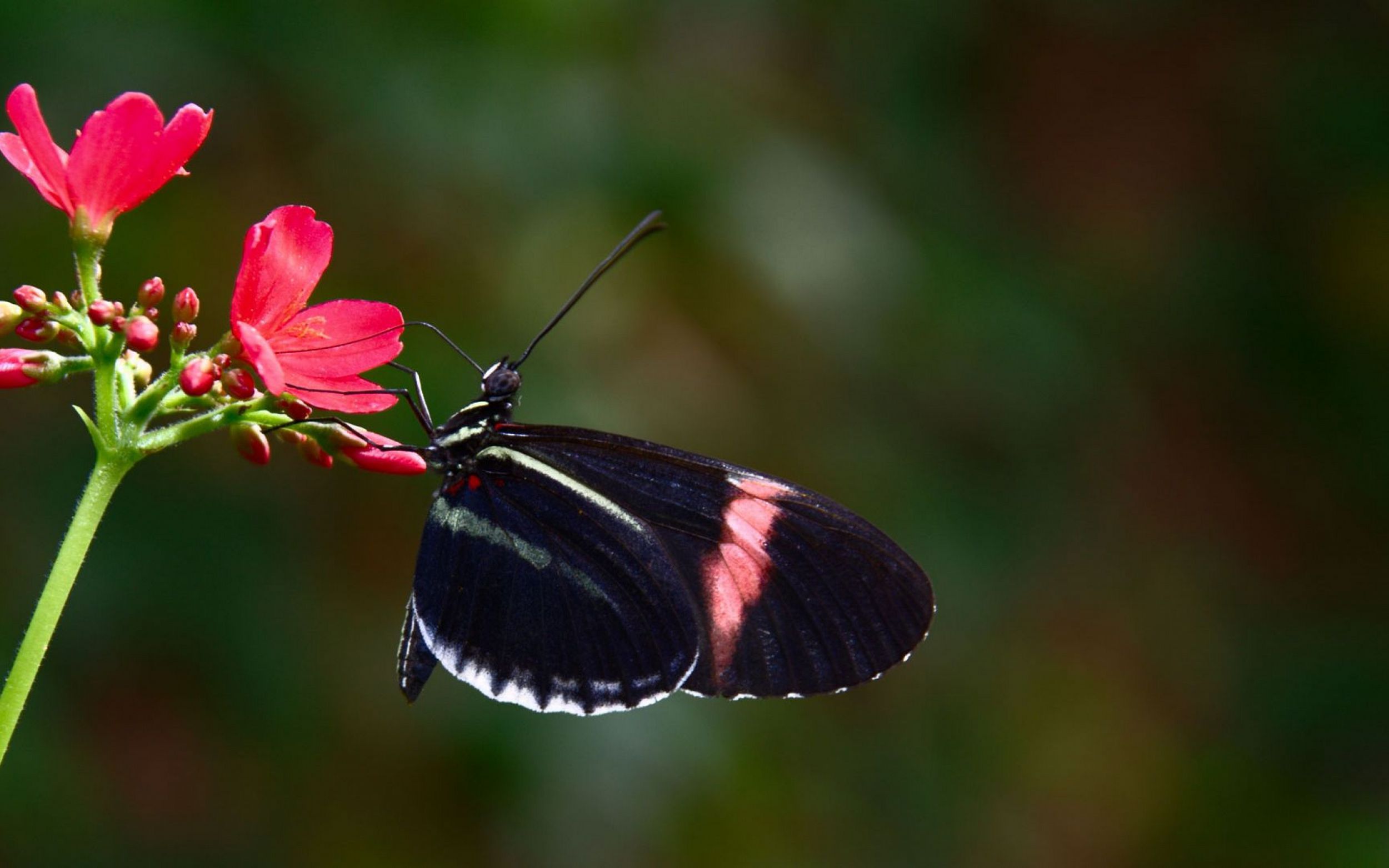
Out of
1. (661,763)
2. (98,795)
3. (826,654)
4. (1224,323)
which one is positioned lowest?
(98,795)

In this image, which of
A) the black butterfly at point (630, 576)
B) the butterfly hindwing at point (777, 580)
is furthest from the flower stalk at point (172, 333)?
the butterfly hindwing at point (777, 580)

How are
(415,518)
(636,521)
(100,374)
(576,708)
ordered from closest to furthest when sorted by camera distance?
(100,374) → (576,708) → (636,521) → (415,518)

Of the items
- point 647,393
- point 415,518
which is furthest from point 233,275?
point 647,393

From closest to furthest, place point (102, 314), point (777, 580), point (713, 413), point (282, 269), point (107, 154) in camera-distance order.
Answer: point (102, 314) < point (107, 154) < point (282, 269) < point (777, 580) < point (713, 413)

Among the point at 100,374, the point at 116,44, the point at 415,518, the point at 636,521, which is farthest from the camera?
the point at 415,518

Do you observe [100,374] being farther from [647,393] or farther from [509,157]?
[647,393]

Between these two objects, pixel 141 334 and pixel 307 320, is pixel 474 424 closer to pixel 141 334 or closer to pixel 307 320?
pixel 307 320

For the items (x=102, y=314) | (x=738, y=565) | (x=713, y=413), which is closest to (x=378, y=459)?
(x=102, y=314)
